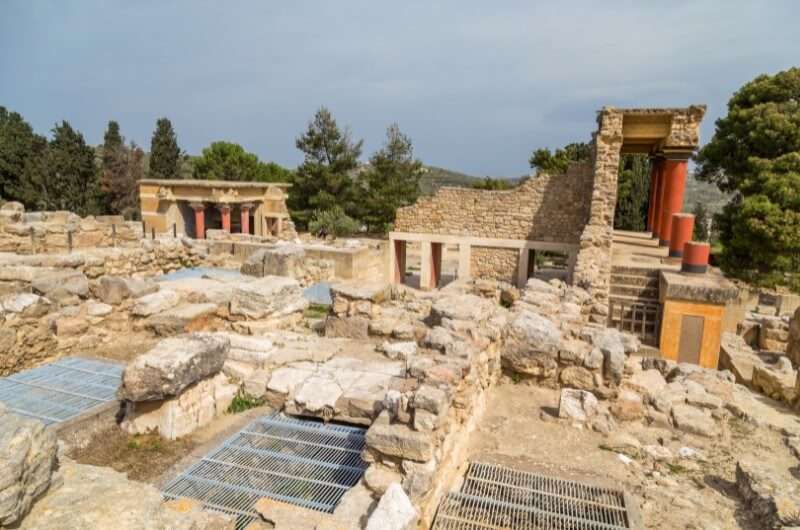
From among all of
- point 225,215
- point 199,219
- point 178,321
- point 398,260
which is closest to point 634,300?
point 398,260

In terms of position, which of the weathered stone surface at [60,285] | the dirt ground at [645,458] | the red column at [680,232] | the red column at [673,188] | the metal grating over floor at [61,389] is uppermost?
the red column at [673,188]

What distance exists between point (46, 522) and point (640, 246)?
17.2m

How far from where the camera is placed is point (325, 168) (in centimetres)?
3256

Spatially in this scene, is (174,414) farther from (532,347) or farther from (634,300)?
(634,300)

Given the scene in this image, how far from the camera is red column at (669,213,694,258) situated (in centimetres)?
1295

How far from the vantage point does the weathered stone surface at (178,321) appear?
720 cm

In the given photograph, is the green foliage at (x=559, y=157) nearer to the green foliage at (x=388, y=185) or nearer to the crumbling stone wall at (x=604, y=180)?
the green foliage at (x=388, y=185)

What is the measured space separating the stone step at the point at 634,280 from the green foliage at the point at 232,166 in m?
32.9

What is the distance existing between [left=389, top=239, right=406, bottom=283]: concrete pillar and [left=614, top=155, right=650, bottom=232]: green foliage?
1287 cm

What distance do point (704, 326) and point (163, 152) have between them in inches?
1588

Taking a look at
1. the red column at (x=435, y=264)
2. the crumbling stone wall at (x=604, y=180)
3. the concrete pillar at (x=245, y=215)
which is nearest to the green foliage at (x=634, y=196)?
the red column at (x=435, y=264)

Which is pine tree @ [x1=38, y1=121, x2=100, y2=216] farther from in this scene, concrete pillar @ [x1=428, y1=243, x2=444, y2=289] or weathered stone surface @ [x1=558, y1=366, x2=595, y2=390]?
weathered stone surface @ [x1=558, y1=366, x2=595, y2=390]

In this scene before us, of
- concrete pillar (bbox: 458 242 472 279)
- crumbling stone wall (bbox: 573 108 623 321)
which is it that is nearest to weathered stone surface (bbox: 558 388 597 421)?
crumbling stone wall (bbox: 573 108 623 321)

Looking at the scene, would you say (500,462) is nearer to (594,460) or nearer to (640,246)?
(594,460)
